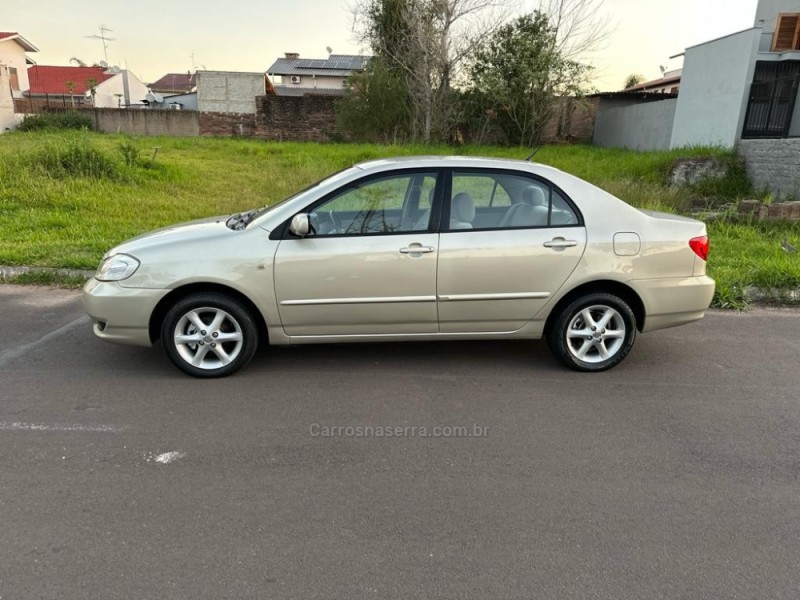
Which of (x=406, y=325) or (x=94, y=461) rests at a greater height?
(x=406, y=325)

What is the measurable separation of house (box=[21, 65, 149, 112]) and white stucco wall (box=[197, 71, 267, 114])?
23679 millimetres

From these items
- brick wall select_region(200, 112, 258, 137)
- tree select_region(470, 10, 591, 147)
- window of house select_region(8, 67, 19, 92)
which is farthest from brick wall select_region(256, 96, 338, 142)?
window of house select_region(8, 67, 19, 92)

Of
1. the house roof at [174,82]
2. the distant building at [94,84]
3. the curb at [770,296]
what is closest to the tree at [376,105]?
the curb at [770,296]

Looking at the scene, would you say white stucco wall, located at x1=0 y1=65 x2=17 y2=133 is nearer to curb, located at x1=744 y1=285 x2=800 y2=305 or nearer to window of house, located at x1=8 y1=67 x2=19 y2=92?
window of house, located at x1=8 y1=67 x2=19 y2=92

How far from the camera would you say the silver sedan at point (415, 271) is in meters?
4.11

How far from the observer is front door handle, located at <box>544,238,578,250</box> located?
4.25 m

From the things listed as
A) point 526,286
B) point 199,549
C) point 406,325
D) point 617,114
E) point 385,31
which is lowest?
point 199,549

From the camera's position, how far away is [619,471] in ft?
10.5

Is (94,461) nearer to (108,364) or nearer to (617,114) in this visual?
(108,364)

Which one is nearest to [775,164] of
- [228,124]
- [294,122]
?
[294,122]

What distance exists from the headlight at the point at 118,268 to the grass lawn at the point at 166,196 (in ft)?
9.73

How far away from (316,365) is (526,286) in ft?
5.61

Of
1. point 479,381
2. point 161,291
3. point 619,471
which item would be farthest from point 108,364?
point 619,471

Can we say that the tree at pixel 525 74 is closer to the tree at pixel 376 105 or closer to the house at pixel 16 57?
the tree at pixel 376 105
